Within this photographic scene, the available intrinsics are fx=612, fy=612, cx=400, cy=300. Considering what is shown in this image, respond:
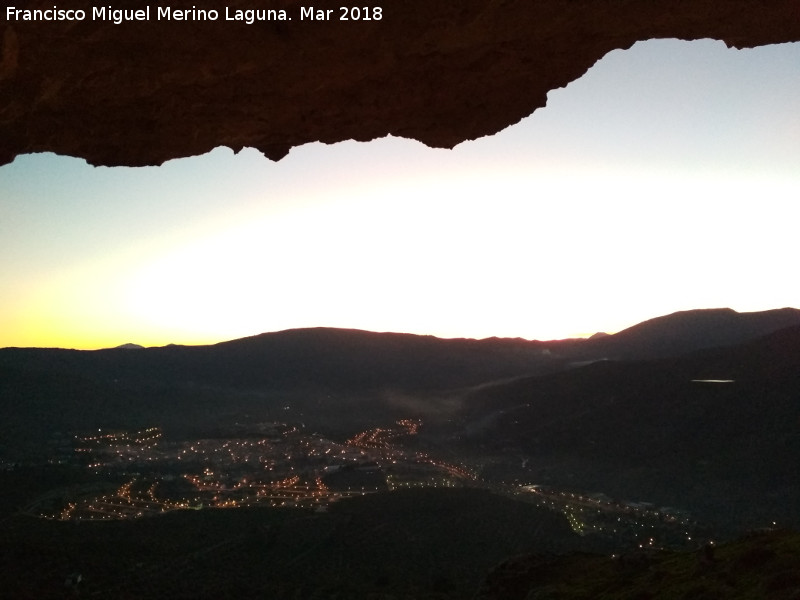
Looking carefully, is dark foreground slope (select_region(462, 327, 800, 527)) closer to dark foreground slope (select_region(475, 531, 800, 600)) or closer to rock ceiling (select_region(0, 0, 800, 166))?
dark foreground slope (select_region(475, 531, 800, 600))

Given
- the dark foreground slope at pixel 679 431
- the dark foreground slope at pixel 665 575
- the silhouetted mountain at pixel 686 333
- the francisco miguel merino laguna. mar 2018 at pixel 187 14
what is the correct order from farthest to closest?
the silhouetted mountain at pixel 686 333, the dark foreground slope at pixel 679 431, the dark foreground slope at pixel 665 575, the francisco miguel merino laguna. mar 2018 at pixel 187 14

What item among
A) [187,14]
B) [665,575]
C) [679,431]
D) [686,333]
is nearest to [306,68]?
[187,14]

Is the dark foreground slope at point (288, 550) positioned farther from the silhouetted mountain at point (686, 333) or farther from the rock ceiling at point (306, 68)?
the silhouetted mountain at point (686, 333)

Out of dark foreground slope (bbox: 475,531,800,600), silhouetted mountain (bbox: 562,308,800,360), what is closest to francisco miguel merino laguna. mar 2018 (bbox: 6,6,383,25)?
dark foreground slope (bbox: 475,531,800,600)

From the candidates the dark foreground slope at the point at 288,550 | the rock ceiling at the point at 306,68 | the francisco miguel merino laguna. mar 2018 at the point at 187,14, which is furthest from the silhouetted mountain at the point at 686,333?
the francisco miguel merino laguna. mar 2018 at the point at 187,14

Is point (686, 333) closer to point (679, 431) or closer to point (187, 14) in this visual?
point (679, 431)

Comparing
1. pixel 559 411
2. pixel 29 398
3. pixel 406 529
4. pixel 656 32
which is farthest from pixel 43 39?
pixel 29 398

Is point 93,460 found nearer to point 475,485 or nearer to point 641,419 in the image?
point 475,485
